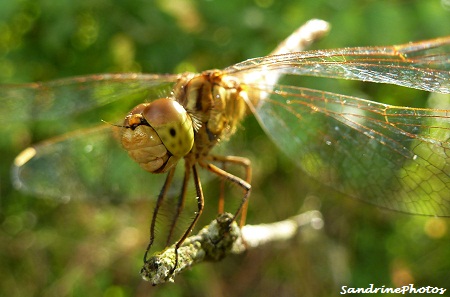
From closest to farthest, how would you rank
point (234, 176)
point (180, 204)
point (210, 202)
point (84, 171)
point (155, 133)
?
point (155, 133)
point (180, 204)
point (234, 176)
point (84, 171)
point (210, 202)

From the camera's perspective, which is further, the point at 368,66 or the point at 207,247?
the point at 368,66

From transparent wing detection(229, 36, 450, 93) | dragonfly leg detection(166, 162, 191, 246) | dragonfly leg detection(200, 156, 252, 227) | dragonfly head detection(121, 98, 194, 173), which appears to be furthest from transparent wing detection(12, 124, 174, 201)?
dragonfly head detection(121, 98, 194, 173)

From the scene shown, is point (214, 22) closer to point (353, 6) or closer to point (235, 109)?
point (353, 6)

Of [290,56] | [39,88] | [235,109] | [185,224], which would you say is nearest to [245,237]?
[185,224]

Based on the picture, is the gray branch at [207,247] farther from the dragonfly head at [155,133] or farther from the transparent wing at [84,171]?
the transparent wing at [84,171]

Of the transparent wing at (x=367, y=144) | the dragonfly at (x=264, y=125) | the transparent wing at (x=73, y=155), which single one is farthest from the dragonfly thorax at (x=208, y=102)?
the transparent wing at (x=73, y=155)

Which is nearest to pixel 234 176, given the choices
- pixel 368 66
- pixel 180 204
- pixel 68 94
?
pixel 180 204

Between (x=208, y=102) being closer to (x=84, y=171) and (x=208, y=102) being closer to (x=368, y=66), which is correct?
(x=368, y=66)
